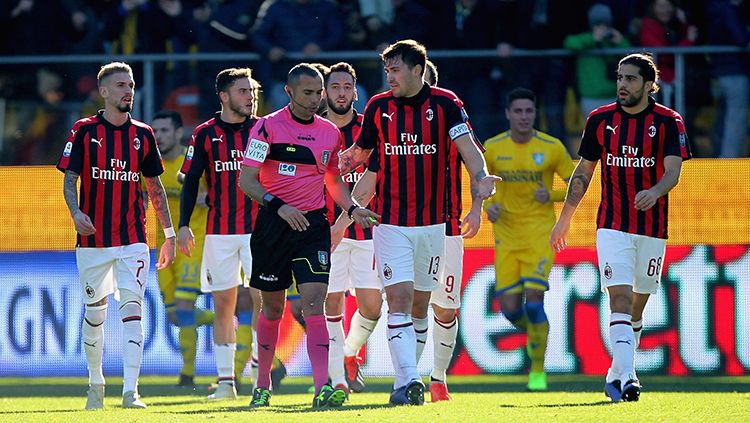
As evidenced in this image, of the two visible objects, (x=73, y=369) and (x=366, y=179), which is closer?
(x=366, y=179)

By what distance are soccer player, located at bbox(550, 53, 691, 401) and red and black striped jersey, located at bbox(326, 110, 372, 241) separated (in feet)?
6.97

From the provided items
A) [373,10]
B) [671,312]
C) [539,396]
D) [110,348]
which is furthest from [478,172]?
[373,10]

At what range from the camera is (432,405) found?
958 cm

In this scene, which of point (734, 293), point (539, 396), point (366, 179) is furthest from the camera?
point (734, 293)

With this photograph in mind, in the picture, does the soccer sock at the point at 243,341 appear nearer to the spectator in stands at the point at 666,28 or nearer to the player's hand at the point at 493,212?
the player's hand at the point at 493,212

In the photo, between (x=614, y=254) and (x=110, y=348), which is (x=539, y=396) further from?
(x=110, y=348)

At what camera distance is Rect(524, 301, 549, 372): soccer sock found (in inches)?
503

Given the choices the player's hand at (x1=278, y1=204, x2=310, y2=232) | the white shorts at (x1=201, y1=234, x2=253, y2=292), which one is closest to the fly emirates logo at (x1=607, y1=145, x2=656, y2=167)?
the player's hand at (x1=278, y1=204, x2=310, y2=232)

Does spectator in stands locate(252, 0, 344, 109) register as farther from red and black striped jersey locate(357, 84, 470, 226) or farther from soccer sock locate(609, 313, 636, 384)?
soccer sock locate(609, 313, 636, 384)

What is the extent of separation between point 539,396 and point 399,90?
10.3 feet

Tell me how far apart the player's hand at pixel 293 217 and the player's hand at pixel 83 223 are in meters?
1.59

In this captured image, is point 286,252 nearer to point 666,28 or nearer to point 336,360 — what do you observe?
point 336,360

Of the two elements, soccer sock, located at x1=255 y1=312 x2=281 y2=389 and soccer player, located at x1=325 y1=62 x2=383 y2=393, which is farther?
soccer player, located at x1=325 y1=62 x2=383 y2=393

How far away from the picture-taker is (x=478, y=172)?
9.52 metres
